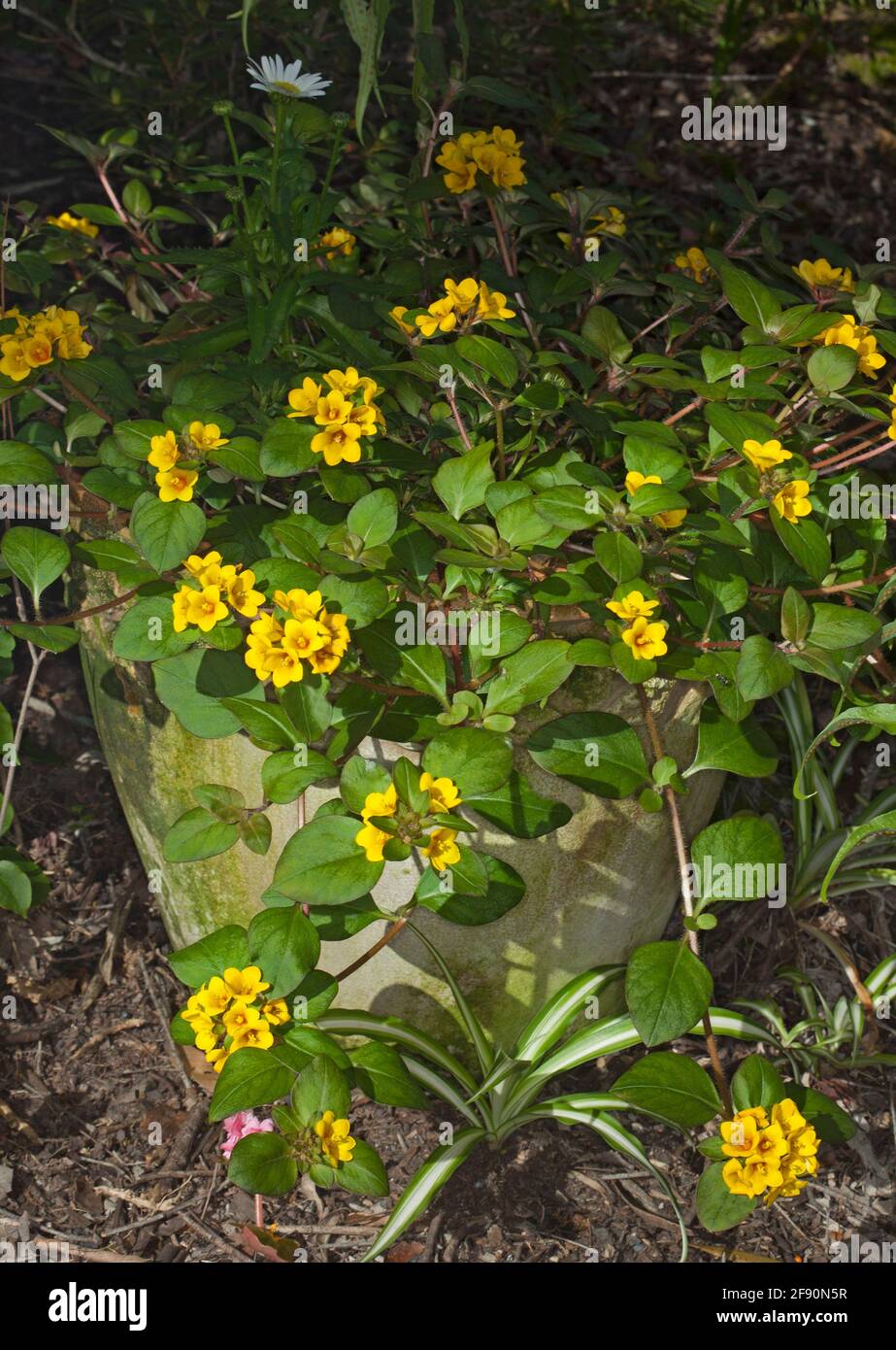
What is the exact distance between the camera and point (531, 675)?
1.38 metres

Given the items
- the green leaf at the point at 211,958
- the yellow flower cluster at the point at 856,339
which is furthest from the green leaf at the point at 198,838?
the yellow flower cluster at the point at 856,339

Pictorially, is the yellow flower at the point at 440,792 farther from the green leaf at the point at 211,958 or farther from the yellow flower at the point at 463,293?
the yellow flower at the point at 463,293

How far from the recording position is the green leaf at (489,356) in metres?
1.51

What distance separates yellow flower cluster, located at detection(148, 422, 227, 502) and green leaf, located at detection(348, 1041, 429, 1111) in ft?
2.18

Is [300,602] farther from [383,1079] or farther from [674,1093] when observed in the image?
[674,1093]

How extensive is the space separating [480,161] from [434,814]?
1.04 metres

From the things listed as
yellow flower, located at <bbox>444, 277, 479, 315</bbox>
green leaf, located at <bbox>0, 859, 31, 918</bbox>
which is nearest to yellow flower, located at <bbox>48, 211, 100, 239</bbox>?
yellow flower, located at <bbox>444, 277, 479, 315</bbox>

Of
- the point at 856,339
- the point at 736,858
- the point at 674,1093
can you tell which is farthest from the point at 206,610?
the point at 856,339

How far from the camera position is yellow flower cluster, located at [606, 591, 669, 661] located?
135 cm

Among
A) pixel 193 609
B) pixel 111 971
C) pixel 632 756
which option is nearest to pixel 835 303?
pixel 632 756

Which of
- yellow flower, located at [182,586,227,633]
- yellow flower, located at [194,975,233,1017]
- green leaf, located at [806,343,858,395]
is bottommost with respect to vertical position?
yellow flower, located at [194,975,233,1017]

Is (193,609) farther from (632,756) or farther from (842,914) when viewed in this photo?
(842,914)

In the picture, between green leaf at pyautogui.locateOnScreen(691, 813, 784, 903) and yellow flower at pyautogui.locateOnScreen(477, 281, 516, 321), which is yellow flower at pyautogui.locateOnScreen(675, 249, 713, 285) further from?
green leaf at pyautogui.locateOnScreen(691, 813, 784, 903)

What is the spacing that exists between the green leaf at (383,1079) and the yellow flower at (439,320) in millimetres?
859
